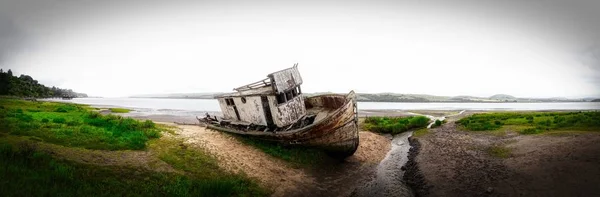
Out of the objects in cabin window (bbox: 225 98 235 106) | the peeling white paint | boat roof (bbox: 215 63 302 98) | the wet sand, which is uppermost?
boat roof (bbox: 215 63 302 98)

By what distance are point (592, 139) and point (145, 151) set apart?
2350 cm

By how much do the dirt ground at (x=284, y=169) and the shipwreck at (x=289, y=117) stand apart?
136 centimetres

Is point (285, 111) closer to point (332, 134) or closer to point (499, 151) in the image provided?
point (332, 134)

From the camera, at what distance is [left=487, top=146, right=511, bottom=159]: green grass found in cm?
1593

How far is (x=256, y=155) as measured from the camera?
1567cm

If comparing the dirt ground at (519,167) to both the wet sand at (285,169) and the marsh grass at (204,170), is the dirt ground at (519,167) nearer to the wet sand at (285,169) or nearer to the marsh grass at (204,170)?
the wet sand at (285,169)

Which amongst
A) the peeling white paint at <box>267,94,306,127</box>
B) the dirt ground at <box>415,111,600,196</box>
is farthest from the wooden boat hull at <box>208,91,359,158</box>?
the dirt ground at <box>415,111,600,196</box>

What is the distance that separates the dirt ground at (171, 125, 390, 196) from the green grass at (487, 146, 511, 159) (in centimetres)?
666

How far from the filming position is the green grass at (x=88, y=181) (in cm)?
783

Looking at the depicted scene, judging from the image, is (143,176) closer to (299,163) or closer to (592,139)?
(299,163)

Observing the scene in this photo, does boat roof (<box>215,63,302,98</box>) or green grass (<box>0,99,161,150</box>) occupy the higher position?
boat roof (<box>215,63,302,98</box>)

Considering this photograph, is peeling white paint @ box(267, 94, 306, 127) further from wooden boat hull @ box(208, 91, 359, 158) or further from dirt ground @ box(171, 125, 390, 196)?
dirt ground @ box(171, 125, 390, 196)

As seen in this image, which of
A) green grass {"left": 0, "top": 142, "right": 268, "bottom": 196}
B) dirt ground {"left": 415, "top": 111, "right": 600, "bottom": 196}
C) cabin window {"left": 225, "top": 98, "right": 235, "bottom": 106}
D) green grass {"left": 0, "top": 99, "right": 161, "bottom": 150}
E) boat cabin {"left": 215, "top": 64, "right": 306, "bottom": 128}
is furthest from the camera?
cabin window {"left": 225, "top": 98, "right": 235, "bottom": 106}

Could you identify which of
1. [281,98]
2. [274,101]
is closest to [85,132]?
[274,101]
